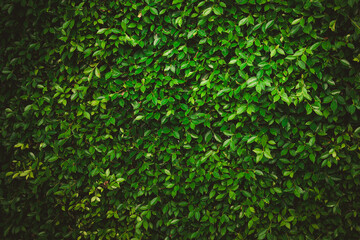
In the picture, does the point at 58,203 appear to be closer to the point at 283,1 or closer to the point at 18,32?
the point at 18,32

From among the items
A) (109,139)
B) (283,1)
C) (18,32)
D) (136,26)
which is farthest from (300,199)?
(18,32)

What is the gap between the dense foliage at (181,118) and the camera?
1922 mm

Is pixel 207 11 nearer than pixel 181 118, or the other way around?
pixel 207 11

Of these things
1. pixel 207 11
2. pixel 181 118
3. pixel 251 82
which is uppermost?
pixel 207 11

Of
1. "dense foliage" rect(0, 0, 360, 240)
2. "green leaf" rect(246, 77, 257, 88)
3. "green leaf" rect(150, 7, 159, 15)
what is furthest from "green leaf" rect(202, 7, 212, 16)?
"green leaf" rect(246, 77, 257, 88)

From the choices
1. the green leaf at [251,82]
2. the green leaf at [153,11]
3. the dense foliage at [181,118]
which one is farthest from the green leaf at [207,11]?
the green leaf at [251,82]

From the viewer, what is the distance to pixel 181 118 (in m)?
2.10

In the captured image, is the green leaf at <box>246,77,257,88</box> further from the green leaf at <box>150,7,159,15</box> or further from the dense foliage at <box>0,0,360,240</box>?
the green leaf at <box>150,7,159,15</box>

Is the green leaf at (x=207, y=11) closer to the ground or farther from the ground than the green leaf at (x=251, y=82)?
farther from the ground

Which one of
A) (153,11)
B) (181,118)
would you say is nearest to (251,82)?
(181,118)

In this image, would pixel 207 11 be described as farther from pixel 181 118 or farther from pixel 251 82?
pixel 181 118

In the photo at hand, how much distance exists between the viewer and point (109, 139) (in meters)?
2.24

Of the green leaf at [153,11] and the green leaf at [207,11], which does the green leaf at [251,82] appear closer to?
the green leaf at [207,11]

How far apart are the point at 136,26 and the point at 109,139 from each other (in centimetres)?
108
